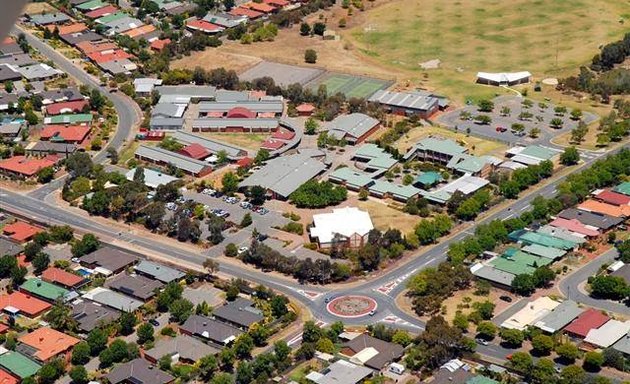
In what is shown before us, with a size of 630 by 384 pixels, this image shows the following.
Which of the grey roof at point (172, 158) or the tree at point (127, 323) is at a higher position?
the tree at point (127, 323)

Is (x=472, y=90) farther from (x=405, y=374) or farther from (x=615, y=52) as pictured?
(x=405, y=374)

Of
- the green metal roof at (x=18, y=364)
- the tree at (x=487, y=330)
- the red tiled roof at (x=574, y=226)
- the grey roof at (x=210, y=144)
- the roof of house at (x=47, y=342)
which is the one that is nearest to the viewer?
the green metal roof at (x=18, y=364)

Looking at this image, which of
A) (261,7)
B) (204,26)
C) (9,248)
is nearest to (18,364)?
(9,248)

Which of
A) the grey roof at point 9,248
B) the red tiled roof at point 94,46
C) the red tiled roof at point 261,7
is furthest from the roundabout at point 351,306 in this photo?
the red tiled roof at point 261,7

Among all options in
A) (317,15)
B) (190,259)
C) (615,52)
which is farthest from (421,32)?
(190,259)

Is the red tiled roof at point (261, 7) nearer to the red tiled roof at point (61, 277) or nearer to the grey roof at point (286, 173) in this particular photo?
the grey roof at point (286, 173)

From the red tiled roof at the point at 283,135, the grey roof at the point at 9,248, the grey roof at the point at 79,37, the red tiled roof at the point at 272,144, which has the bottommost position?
the red tiled roof at the point at 283,135

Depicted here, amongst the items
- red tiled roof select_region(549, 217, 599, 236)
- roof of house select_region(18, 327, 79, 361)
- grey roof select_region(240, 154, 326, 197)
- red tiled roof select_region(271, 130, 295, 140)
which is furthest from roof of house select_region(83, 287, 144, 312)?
red tiled roof select_region(549, 217, 599, 236)

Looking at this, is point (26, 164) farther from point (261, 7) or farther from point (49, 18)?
point (261, 7)
